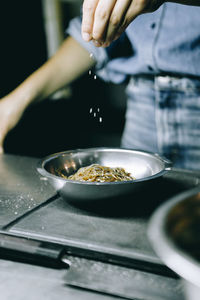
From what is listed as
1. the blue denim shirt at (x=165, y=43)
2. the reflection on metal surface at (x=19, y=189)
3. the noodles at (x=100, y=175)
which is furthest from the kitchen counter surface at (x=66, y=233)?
the blue denim shirt at (x=165, y=43)

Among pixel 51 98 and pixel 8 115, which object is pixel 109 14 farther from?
pixel 51 98

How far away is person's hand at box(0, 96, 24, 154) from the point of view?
166 centimetres

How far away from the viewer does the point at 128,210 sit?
94 cm

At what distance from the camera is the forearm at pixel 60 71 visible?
178cm

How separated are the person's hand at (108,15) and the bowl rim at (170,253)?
0.58 meters

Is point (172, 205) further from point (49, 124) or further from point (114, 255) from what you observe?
point (49, 124)

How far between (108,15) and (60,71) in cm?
100

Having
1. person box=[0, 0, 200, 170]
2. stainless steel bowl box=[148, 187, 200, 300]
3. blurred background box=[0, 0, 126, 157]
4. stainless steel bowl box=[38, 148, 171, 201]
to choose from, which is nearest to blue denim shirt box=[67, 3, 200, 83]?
person box=[0, 0, 200, 170]

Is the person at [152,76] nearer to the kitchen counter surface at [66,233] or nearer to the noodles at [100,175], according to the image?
the kitchen counter surface at [66,233]

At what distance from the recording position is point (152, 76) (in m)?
1.62

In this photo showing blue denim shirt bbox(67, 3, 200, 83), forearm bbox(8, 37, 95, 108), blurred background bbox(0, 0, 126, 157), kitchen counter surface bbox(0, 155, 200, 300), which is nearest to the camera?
kitchen counter surface bbox(0, 155, 200, 300)

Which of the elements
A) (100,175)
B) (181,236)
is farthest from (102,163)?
(181,236)

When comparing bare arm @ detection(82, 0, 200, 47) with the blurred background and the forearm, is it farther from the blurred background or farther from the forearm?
the blurred background

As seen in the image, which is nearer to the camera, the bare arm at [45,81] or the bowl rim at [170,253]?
the bowl rim at [170,253]
